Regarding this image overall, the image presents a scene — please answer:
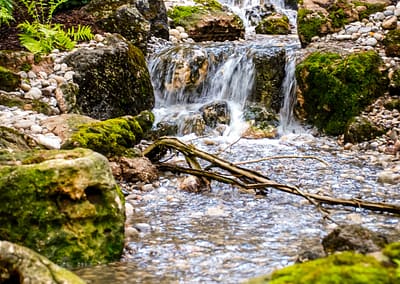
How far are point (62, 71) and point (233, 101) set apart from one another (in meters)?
3.44

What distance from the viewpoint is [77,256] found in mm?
3191

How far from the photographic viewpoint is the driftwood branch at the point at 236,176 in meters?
4.35

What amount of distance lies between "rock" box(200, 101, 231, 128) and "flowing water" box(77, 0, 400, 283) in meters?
0.19

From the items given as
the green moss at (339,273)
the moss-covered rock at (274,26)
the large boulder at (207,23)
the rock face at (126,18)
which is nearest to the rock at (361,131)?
the rock face at (126,18)

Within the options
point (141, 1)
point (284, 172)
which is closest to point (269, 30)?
point (141, 1)

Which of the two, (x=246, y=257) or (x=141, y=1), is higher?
(x=141, y=1)

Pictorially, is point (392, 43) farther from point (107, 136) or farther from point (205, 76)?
point (107, 136)

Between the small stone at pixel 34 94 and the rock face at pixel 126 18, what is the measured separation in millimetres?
3058

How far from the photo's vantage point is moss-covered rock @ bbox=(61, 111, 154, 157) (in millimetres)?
5163

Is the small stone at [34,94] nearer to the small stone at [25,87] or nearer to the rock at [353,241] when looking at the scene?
the small stone at [25,87]

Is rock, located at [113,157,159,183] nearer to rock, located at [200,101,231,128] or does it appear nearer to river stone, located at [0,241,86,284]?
river stone, located at [0,241,86,284]

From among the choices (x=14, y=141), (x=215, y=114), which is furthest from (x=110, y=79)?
(x=14, y=141)

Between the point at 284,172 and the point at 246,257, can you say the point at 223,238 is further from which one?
the point at 284,172

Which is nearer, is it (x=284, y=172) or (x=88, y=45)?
(x=284, y=172)
